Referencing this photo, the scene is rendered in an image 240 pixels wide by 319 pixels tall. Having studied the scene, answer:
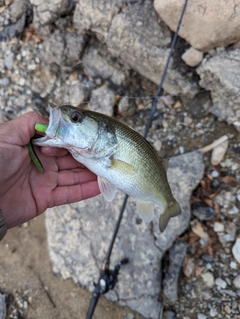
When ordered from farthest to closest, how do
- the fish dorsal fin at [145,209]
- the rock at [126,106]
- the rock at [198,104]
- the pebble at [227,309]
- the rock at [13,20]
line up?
1. the rock at [13,20]
2. the rock at [126,106]
3. the rock at [198,104]
4. the pebble at [227,309]
5. the fish dorsal fin at [145,209]

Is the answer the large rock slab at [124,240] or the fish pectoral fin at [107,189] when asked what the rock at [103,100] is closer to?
the large rock slab at [124,240]

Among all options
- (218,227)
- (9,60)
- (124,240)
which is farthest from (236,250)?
(9,60)

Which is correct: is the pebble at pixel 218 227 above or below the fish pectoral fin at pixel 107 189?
below

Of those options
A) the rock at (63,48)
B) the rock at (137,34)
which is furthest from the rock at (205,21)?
the rock at (63,48)

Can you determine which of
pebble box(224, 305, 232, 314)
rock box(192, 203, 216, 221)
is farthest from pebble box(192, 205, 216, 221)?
pebble box(224, 305, 232, 314)

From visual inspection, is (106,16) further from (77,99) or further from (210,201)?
(210,201)

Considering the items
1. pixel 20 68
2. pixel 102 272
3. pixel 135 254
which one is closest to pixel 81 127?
pixel 102 272
